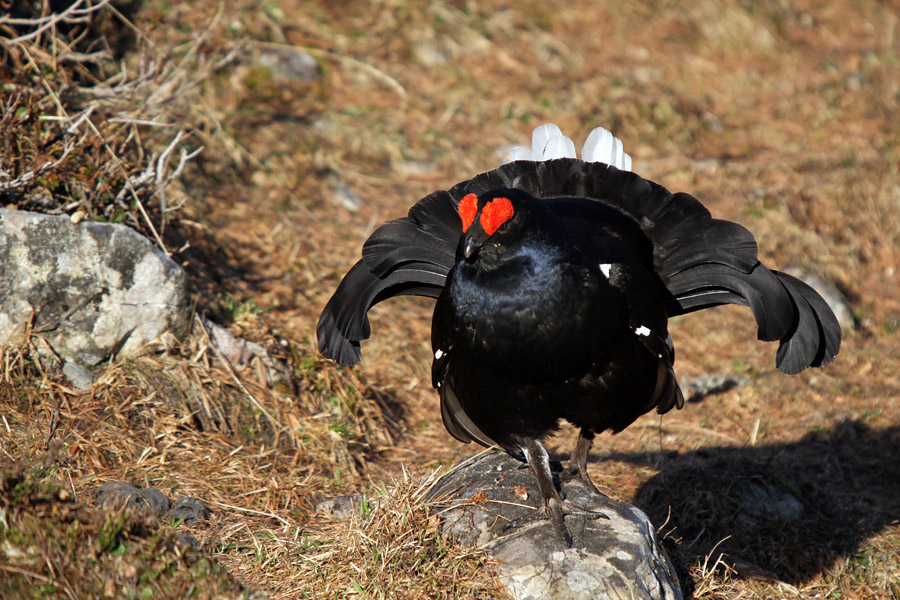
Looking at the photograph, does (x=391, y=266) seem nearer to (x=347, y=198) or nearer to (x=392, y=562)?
(x=392, y=562)

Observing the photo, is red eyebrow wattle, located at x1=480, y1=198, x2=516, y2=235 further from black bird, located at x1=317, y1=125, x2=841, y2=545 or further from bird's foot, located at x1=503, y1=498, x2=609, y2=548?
bird's foot, located at x1=503, y1=498, x2=609, y2=548

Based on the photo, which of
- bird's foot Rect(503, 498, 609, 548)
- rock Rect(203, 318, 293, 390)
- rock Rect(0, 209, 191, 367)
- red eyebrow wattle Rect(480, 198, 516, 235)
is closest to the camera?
red eyebrow wattle Rect(480, 198, 516, 235)

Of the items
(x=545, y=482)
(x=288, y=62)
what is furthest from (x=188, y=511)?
(x=288, y=62)

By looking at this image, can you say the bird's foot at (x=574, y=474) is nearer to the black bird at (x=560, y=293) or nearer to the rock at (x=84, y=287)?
the black bird at (x=560, y=293)

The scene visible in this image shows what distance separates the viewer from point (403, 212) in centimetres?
759

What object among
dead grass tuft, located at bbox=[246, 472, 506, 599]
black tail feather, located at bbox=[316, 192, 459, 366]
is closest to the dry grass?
dead grass tuft, located at bbox=[246, 472, 506, 599]

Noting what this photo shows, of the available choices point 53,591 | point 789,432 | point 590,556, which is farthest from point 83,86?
point 789,432

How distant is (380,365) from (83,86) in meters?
3.28

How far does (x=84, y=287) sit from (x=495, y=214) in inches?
107

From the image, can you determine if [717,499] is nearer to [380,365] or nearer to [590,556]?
[590,556]

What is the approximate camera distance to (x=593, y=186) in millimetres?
4309

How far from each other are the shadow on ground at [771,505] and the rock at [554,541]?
76cm

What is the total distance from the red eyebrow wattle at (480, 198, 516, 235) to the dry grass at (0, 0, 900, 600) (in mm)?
1184

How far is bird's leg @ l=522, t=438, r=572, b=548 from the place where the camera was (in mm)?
3623
